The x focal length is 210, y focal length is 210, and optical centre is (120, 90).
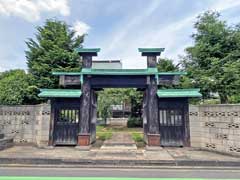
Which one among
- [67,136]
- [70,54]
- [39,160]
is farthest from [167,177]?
[70,54]

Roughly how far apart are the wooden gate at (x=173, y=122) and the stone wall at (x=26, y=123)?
5654 mm

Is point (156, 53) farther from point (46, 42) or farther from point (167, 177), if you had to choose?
point (46, 42)

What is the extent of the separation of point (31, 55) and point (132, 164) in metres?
12.9

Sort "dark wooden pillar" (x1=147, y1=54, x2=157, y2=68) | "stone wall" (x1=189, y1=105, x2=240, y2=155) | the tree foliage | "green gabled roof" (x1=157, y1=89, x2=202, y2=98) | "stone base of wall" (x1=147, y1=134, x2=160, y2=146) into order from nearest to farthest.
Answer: "stone wall" (x1=189, y1=105, x2=240, y2=155) → "stone base of wall" (x1=147, y1=134, x2=160, y2=146) → "green gabled roof" (x1=157, y1=89, x2=202, y2=98) → "dark wooden pillar" (x1=147, y1=54, x2=157, y2=68) → the tree foliage

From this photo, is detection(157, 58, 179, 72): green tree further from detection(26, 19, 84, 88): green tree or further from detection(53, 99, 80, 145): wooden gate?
detection(53, 99, 80, 145): wooden gate

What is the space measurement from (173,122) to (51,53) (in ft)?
33.2

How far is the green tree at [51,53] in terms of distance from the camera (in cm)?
1521

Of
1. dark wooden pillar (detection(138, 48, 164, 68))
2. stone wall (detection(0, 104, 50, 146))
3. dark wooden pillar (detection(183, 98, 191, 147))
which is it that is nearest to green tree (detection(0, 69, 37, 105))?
stone wall (detection(0, 104, 50, 146))

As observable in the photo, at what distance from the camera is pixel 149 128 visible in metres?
9.89

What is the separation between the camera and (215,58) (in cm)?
1252

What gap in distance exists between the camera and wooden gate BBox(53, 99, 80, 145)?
33.3ft

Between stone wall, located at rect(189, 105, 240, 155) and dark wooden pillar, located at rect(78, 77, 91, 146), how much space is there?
4.91 metres

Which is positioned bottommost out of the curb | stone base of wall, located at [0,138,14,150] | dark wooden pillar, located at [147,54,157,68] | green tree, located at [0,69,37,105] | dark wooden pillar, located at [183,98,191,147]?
the curb

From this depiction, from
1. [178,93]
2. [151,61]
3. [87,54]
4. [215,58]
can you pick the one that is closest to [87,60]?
[87,54]
